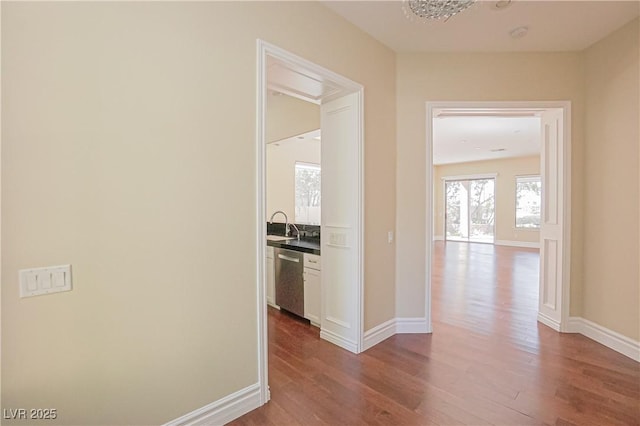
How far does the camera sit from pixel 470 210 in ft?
38.2

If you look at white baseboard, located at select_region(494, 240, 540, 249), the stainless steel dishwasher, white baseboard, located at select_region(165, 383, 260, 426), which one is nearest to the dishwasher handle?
the stainless steel dishwasher

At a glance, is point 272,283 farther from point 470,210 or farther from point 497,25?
point 470,210

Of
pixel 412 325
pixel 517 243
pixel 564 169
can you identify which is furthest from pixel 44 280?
pixel 517 243

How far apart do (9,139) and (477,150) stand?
9.83 metres

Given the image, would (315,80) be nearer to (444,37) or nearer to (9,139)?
(444,37)

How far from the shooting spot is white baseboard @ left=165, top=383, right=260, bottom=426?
5.83 ft

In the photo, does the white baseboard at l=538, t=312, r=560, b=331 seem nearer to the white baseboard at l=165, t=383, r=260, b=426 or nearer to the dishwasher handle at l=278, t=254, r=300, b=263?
the dishwasher handle at l=278, t=254, r=300, b=263

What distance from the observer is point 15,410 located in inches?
50.1

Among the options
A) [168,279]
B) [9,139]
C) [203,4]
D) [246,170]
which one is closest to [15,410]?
[168,279]

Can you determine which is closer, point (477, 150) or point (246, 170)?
point (246, 170)

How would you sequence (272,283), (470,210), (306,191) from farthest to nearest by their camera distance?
1. (470,210)
2. (306,191)
3. (272,283)

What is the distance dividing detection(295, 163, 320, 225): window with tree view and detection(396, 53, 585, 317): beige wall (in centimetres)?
248

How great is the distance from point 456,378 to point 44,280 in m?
2.66

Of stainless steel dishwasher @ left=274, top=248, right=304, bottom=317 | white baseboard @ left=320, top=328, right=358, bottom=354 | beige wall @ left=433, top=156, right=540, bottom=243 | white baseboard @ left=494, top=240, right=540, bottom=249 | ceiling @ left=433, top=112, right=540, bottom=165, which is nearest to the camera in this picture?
white baseboard @ left=320, top=328, right=358, bottom=354
